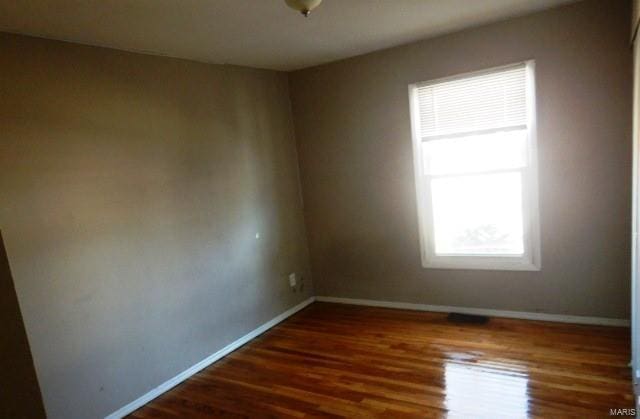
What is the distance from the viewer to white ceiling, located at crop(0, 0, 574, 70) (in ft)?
7.43

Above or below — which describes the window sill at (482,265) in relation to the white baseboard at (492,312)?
above

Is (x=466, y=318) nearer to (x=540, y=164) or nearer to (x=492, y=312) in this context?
(x=492, y=312)

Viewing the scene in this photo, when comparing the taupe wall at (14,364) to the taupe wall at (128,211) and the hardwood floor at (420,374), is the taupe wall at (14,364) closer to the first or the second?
the taupe wall at (128,211)

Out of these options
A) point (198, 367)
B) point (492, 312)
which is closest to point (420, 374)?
point (492, 312)

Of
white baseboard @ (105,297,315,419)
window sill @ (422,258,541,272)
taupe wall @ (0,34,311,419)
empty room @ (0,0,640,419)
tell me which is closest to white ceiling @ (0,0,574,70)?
empty room @ (0,0,640,419)

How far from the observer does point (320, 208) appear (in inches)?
179

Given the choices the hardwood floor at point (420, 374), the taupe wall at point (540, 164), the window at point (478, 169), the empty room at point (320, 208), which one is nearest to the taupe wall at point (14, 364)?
the empty room at point (320, 208)

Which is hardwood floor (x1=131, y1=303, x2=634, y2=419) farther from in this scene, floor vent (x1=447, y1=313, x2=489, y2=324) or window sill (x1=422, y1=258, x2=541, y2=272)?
window sill (x1=422, y1=258, x2=541, y2=272)

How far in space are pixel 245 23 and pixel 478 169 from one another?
228cm

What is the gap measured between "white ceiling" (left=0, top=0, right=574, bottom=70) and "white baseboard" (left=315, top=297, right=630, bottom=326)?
2.46m

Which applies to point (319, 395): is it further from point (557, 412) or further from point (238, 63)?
point (238, 63)

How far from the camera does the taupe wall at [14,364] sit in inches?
93.1

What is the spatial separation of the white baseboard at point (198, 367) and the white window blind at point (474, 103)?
2282 mm

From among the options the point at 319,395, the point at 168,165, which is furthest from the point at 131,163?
the point at 319,395
